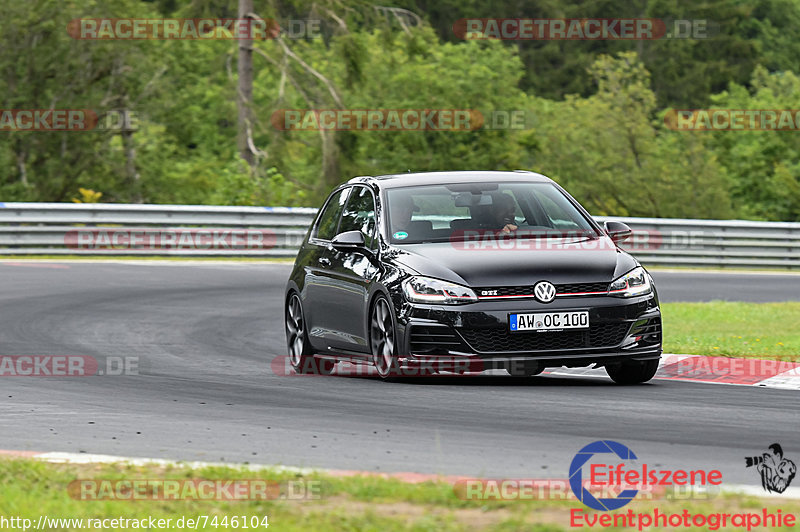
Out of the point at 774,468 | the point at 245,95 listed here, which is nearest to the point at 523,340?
the point at 774,468

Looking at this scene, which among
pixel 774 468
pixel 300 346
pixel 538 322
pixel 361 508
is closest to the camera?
pixel 361 508

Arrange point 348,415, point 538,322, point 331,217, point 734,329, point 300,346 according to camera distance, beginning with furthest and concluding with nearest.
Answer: point 734,329 < point 331,217 < point 300,346 < point 538,322 < point 348,415

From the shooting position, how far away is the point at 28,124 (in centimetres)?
3550

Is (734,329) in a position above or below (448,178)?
below

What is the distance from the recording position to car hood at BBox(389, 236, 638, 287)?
1030 centimetres

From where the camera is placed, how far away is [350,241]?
11406 millimetres

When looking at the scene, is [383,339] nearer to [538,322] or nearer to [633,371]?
[538,322]

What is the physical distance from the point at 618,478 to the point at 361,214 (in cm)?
576

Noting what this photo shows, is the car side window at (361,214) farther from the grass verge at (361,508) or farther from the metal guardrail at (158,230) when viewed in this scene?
the metal guardrail at (158,230)

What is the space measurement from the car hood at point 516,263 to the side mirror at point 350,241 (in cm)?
42

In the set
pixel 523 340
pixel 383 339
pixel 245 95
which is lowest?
pixel 383 339

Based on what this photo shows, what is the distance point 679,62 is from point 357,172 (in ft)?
163

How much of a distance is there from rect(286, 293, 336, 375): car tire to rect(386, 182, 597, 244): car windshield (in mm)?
1455

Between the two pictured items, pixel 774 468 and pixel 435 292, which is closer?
pixel 774 468
